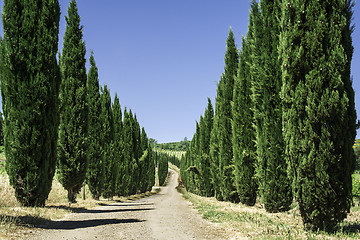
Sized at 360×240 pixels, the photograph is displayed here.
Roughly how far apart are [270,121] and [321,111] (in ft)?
13.1

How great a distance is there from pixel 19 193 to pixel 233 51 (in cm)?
1475

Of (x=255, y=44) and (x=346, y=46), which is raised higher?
(x=255, y=44)

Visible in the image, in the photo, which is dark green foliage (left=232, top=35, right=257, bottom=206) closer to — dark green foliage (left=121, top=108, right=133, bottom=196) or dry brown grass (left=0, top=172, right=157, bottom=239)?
dry brown grass (left=0, top=172, right=157, bottom=239)

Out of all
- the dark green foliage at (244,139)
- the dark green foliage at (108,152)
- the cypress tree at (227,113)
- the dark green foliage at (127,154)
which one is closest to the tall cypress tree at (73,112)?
the dark green foliage at (108,152)

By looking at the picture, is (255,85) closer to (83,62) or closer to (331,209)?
(331,209)

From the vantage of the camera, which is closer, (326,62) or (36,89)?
(326,62)

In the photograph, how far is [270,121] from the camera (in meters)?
10.4

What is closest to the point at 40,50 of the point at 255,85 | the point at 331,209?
the point at 255,85

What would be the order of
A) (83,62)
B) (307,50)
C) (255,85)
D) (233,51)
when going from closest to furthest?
(307,50) < (255,85) < (83,62) < (233,51)

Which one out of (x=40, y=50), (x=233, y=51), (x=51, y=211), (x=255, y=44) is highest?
(x=233, y=51)

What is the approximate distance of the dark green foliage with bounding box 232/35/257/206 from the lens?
13.9 meters

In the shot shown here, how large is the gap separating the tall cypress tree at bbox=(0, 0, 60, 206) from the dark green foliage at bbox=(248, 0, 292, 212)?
776cm

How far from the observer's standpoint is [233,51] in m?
19.2

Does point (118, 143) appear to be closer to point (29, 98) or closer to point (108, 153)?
point (108, 153)
